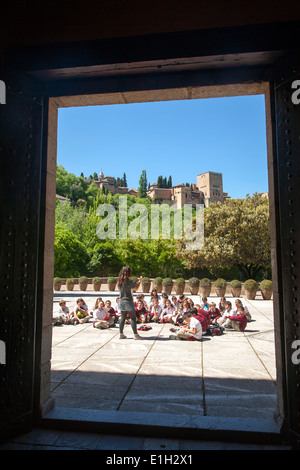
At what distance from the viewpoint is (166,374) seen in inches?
221

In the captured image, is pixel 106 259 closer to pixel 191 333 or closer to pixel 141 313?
pixel 141 313

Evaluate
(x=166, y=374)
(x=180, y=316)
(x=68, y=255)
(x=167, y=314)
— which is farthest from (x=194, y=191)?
(x=166, y=374)

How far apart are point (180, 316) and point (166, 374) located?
4841 millimetres

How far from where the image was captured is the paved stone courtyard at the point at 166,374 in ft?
13.9

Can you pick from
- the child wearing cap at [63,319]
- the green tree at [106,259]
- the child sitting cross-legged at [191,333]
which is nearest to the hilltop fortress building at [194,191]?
the green tree at [106,259]

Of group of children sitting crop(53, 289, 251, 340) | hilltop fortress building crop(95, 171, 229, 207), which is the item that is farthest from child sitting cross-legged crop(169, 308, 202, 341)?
hilltop fortress building crop(95, 171, 229, 207)

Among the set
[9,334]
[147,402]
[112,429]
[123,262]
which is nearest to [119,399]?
[147,402]

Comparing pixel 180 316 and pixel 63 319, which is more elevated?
pixel 180 316

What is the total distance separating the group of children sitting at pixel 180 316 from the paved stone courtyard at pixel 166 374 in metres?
0.43

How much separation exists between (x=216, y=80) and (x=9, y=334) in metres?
3.50

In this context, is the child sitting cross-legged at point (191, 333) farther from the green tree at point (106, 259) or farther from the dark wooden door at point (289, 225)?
the green tree at point (106, 259)

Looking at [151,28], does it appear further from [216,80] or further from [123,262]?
[123,262]

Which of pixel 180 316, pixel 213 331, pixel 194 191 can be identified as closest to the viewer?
pixel 213 331

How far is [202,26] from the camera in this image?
3260 millimetres
